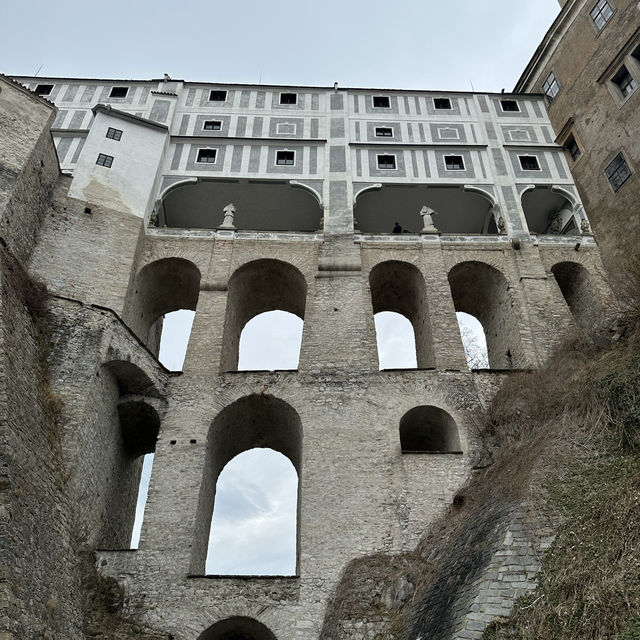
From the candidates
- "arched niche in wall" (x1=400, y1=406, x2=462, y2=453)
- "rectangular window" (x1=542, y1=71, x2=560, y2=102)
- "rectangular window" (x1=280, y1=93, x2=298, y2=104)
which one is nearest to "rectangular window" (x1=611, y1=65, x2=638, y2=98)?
"rectangular window" (x1=542, y1=71, x2=560, y2=102)

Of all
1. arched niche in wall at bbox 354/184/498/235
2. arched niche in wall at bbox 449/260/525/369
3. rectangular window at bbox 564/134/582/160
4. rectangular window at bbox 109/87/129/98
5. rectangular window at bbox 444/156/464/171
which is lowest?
arched niche in wall at bbox 449/260/525/369

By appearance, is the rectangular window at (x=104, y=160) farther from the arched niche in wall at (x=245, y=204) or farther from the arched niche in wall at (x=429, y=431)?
the arched niche in wall at (x=429, y=431)

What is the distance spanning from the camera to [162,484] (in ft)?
42.9

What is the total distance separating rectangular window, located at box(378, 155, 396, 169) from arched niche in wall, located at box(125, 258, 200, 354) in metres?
8.81

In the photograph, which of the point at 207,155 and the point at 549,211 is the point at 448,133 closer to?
the point at 549,211

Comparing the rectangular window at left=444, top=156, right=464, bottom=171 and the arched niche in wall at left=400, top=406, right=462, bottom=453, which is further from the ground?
the rectangular window at left=444, top=156, right=464, bottom=171

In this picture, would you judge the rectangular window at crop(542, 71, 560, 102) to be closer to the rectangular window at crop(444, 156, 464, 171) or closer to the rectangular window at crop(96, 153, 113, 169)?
the rectangular window at crop(444, 156, 464, 171)

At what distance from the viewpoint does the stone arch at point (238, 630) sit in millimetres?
11086

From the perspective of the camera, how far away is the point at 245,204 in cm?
2239

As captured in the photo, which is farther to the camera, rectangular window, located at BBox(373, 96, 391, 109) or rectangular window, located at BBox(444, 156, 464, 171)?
rectangular window, located at BBox(373, 96, 391, 109)

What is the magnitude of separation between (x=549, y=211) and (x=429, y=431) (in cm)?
1218

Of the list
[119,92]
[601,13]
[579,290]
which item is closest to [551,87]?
[601,13]

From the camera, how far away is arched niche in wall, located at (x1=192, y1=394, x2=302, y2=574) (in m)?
13.7

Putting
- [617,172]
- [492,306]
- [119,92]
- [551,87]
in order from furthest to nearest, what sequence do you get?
[551,87] → [119,92] → [617,172] → [492,306]
